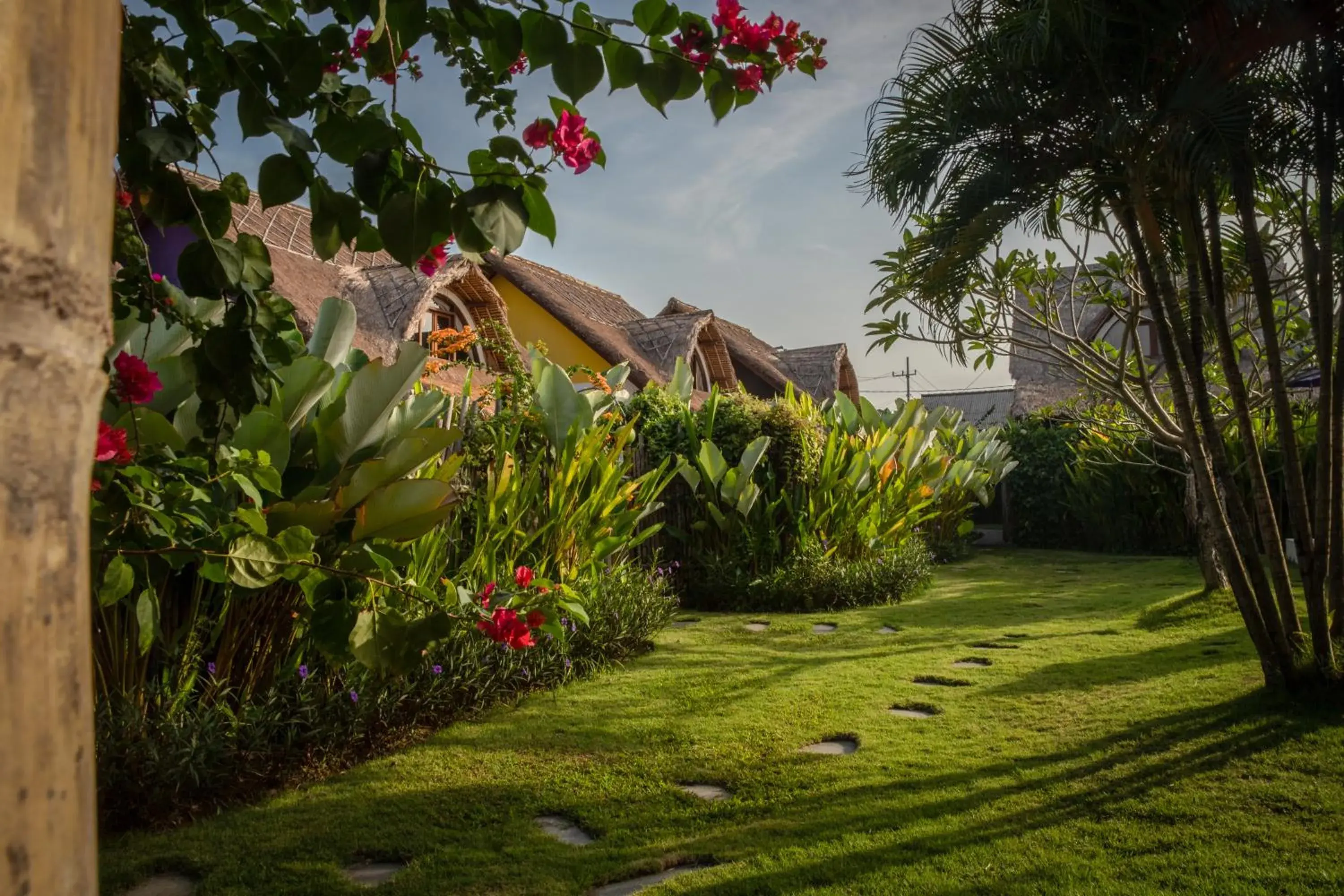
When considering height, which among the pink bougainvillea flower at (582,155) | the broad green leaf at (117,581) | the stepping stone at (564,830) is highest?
the pink bougainvillea flower at (582,155)

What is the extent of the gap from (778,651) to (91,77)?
17.8 feet

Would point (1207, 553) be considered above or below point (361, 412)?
below

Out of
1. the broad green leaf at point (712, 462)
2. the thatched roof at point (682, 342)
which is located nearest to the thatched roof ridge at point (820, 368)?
the thatched roof at point (682, 342)

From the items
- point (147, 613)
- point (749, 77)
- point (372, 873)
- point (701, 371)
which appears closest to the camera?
point (749, 77)

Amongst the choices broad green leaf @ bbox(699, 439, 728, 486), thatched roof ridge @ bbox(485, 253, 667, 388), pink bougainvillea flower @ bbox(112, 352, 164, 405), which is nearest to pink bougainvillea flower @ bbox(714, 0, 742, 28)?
pink bougainvillea flower @ bbox(112, 352, 164, 405)

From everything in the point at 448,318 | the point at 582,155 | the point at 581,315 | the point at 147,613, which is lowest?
the point at 147,613

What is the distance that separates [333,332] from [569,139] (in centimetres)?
196

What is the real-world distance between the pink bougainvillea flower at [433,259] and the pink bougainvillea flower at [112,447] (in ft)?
2.17

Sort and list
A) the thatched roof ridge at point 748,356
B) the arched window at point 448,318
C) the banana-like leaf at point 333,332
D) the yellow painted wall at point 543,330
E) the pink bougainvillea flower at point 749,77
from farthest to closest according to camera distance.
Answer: the thatched roof ridge at point 748,356, the yellow painted wall at point 543,330, the arched window at point 448,318, the banana-like leaf at point 333,332, the pink bougainvillea flower at point 749,77

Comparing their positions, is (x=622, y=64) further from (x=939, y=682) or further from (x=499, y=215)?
(x=939, y=682)

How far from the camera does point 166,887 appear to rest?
7.83ft

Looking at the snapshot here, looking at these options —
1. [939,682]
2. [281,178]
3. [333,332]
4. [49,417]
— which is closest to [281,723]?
[333,332]

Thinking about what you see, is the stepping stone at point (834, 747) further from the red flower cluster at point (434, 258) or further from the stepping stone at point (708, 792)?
the red flower cluster at point (434, 258)

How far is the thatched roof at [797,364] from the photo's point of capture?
Result: 21.6 meters
